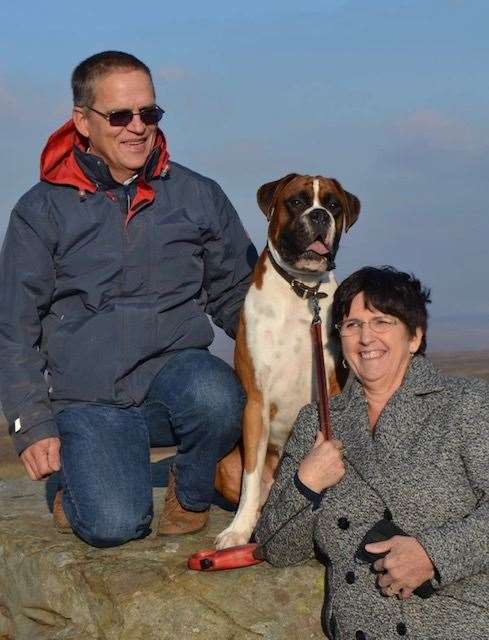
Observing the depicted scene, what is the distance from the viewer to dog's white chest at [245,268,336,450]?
15.1ft

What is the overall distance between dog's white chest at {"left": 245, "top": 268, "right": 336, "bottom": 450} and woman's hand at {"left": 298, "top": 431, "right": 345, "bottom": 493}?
3.82ft

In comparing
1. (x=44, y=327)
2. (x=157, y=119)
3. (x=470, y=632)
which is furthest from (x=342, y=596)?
(x=157, y=119)

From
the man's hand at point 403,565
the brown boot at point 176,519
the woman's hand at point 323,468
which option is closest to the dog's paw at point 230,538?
the brown boot at point 176,519

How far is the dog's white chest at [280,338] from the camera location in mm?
4613

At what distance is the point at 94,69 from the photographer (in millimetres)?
4547

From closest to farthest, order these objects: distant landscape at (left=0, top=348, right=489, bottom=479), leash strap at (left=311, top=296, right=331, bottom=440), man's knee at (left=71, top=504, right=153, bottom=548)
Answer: leash strap at (left=311, top=296, right=331, bottom=440) < man's knee at (left=71, top=504, right=153, bottom=548) < distant landscape at (left=0, top=348, right=489, bottom=479)

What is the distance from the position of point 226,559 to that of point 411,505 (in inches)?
39.2

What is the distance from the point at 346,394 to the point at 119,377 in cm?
126

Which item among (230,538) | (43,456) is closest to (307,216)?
(230,538)

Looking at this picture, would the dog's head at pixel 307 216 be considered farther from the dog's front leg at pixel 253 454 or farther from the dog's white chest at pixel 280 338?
the dog's front leg at pixel 253 454

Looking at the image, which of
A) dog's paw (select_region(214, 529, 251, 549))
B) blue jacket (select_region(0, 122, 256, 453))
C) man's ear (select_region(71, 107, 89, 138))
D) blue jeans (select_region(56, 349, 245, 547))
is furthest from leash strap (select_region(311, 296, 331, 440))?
man's ear (select_region(71, 107, 89, 138))

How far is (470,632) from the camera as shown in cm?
310

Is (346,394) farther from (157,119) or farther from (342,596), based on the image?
(157,119)

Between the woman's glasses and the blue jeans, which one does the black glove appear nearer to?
the woman's glasses
